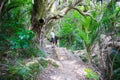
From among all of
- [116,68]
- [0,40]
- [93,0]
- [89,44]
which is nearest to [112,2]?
[89,44]

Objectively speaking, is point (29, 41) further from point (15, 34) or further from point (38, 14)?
point (38, 14)

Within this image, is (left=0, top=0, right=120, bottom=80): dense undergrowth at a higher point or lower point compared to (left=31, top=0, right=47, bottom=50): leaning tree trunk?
lower

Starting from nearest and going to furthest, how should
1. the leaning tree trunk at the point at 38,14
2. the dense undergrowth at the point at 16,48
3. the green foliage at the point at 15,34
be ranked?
the dense undergrowth at the point at 16,48
the green foliage at the point at 15,34
the leaning tree trunk at the point at 38,14

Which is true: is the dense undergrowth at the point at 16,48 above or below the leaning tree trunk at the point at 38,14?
below

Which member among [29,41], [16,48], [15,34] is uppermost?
[15,34]

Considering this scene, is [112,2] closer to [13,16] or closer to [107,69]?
[107,69]

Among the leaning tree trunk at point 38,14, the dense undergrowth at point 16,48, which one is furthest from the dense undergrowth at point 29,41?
the leaning tree trunk at point 38,14

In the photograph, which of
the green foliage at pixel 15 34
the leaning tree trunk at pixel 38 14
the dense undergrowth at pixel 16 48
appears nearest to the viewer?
the dense undergrowth at pixel 16 48

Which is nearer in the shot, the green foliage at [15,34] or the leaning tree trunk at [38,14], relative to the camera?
the green foliage at [15,34]

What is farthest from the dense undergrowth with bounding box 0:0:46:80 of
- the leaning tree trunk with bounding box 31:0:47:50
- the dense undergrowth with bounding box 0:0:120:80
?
the leaning tree trunk with bounding box 31:0:47:50

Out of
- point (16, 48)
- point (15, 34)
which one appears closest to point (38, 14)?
point (16, 48)

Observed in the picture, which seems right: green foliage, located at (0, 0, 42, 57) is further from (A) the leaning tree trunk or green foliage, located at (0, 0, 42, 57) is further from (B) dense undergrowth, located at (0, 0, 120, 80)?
(A) the leaning tree trunk

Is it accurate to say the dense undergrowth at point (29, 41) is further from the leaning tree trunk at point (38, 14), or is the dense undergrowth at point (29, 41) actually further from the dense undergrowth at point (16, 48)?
the leaning tree trunk at point (38, 14)

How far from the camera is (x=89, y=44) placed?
7.32m
